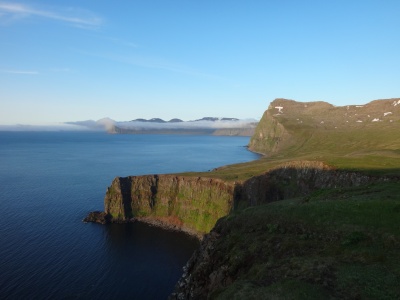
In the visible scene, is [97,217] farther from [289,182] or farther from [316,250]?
[316,250]

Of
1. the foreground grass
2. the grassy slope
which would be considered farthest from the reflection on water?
the foreground grass

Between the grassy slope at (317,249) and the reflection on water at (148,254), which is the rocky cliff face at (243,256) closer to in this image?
the grassy slope at (317,249)

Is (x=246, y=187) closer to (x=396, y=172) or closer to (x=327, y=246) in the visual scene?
(x=396, y=172)

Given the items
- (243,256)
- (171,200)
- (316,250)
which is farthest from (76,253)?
(316,250)

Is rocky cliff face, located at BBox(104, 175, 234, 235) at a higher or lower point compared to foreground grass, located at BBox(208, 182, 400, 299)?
lower

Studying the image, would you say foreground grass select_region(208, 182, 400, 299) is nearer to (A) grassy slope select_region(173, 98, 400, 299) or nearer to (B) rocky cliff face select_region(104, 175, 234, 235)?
(A) grassy slope select_region(173, 98, 400, 299)

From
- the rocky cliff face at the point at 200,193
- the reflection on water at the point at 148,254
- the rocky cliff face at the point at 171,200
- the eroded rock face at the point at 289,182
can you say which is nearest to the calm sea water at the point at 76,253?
the reflection on water at the point at 148,254
